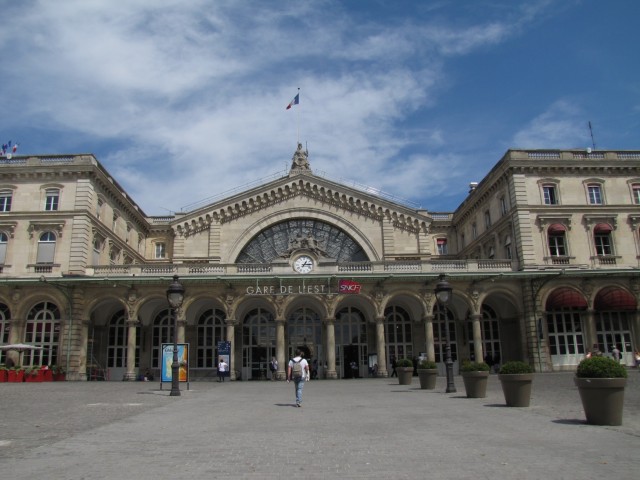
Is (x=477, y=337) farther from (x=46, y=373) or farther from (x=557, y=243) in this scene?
(x=46, y=373)

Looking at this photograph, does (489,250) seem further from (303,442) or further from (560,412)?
(303,442)

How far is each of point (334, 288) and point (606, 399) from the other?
26.7 metres

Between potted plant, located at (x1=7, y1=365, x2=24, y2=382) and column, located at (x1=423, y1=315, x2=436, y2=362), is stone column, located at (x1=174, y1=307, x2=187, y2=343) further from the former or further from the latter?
column, located at (x1=423, y1=315, x2=436, y2=362)

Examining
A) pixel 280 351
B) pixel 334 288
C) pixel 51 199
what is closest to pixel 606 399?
pixel 334 288

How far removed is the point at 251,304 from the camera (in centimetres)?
4138

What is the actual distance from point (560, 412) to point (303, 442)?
7.88m

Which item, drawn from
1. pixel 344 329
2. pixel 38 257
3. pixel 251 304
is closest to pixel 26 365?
pixel 38 257

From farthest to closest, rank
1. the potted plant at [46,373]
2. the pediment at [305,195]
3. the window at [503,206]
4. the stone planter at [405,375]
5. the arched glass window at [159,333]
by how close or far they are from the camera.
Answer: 1. the pediment at [305,195]
2. the arched glass window at [159,333]
3. the window at [503,206]
4. the potted plant at [46,373]
5. the stone planter at [405,375]

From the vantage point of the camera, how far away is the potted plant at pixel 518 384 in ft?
52.3

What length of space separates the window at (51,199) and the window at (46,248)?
1.91m

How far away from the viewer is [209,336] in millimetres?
42531

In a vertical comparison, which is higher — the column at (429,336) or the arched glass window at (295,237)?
the arched glass window at (295,237)

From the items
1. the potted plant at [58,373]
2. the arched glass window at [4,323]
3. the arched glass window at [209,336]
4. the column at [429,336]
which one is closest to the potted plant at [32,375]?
the potted plant at [58,373]

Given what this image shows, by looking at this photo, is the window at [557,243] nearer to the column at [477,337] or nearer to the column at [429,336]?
the column at [477,337]
